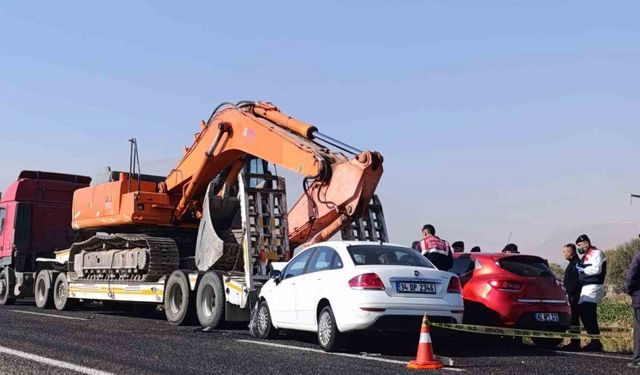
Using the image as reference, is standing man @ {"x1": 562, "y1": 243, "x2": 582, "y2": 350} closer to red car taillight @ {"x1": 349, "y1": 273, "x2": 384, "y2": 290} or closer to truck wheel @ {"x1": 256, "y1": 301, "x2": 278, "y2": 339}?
red car taillight @ {"x1": 349, "y1": 273, "x2": 384, "y2": 290}

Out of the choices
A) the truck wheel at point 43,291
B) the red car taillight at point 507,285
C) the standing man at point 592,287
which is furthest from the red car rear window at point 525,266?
the truck wheel at point 43,291

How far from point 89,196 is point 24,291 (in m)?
4.21

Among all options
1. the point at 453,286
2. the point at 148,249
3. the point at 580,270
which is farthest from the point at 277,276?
the point at 148,249

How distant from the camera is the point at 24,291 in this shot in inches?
886

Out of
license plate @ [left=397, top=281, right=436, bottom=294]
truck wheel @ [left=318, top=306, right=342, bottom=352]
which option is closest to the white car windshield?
license plate @ [left=397, top=281, right=436, bottom=294]

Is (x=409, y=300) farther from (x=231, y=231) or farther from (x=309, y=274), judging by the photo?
(x=231, y=231)

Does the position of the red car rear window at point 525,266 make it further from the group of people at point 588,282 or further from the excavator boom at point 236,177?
the excavator boom at point 236,177

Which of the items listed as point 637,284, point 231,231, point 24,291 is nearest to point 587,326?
point 637,284

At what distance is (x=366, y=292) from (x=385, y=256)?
1.03m

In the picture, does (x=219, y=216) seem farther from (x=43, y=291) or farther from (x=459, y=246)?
(x=43, y=291)

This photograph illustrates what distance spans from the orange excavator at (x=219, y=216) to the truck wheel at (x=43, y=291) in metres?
0.64

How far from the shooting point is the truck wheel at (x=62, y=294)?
20.9m

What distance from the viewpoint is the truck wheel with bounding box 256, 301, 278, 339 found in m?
12.5

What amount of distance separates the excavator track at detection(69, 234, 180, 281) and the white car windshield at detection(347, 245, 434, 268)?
6.87 metres
